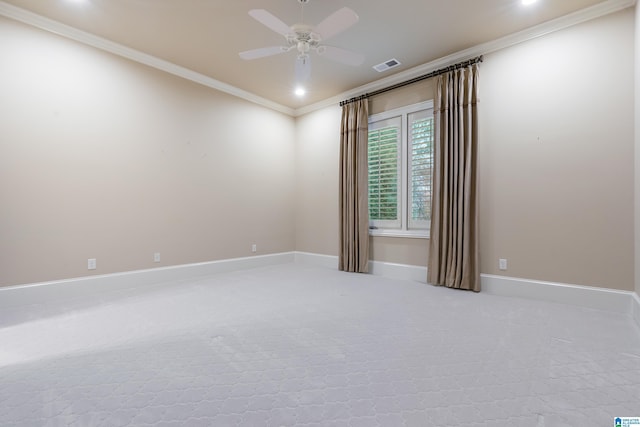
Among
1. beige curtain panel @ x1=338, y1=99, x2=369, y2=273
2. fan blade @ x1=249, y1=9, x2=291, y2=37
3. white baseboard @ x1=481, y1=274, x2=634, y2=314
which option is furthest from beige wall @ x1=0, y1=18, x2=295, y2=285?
white baseboard @ x1=481, y1=274, x2=634, y2=314

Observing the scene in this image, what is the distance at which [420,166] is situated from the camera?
4.27 meters

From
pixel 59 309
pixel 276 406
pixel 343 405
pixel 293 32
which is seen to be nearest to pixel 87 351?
pixel 59 309

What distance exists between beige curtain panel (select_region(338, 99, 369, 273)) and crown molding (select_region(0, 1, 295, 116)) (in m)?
1.71

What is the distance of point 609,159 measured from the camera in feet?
9.57

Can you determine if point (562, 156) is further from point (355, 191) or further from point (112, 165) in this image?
point (112, 165)

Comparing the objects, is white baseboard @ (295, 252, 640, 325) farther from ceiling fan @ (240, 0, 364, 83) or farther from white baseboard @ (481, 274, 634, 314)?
ceiling fan @ (240, 0, 364, 83)

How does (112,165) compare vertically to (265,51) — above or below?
below

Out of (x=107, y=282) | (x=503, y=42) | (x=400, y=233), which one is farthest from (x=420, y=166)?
(x=107, y=282)

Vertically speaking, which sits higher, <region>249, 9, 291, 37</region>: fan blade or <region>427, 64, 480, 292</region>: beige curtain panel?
<region>249, 9, 291, 37</region>: fan blade

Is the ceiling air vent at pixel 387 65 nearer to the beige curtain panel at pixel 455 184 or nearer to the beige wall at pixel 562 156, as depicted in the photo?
the beige curtain panel at pixel 455 184

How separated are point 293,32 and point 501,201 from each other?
2967 millimetres

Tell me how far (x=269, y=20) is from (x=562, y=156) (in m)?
3.26

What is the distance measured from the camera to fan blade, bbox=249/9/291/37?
2.19 meters

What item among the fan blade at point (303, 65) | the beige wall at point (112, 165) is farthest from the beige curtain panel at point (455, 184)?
the beige wall at point (112, 165)
